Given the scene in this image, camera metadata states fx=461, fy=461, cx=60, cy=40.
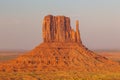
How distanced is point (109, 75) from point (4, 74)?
4544cm

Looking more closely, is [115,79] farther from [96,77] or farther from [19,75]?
[19,75]

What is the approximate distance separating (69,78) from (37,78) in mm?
13414

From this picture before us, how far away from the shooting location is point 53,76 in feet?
652

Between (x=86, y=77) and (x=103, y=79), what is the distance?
857 centimetres

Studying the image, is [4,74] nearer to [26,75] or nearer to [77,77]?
[26,75]

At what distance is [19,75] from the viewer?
19875cm

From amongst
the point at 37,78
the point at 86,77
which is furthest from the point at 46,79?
the point at 86,77

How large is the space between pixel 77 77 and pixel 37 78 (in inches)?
670

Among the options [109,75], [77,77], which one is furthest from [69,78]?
[109,75]

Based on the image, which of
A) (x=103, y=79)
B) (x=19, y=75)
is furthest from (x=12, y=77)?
(x=103, y=79)

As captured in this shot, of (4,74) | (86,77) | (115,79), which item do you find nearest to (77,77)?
(86,77)

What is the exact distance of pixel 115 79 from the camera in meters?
189

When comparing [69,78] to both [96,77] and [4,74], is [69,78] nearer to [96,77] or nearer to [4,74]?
[96,77]

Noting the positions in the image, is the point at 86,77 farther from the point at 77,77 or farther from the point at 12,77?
the point at 12,77
